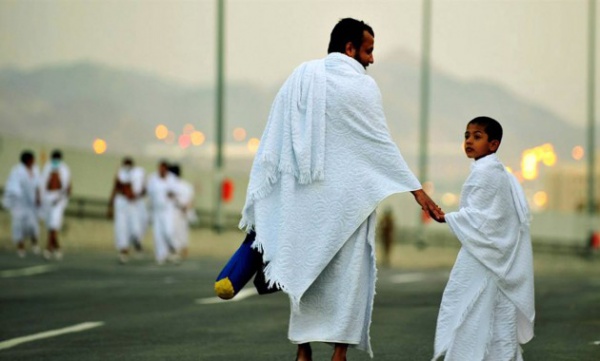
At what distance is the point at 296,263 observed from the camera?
843cm

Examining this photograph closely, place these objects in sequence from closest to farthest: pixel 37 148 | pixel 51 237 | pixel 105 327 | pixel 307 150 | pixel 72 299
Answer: pixel 307 150, pixel 105 327, pixel 72 299, pixel 51 237, pixel 37 148

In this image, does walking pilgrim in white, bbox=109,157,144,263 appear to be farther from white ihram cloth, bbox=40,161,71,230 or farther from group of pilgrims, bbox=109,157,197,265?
white ihram cloth, bbox=40,161,71,230

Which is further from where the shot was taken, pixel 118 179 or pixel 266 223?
pixel 118 179

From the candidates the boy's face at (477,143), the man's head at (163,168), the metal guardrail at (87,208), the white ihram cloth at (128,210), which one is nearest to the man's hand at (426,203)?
the boy's face at (477,143)

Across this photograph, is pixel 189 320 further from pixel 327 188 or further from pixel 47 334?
pixel 327 188

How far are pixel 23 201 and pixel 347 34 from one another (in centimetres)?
2234

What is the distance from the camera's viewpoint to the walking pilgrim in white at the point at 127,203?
29250 mm

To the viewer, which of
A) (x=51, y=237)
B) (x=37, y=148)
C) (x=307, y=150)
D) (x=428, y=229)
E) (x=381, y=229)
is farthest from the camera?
(x=428, y=229)

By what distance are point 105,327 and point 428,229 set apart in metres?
52.1

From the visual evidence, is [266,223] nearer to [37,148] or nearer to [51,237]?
[51,237]

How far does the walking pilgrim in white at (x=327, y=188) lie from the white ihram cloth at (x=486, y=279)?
506 millimetres

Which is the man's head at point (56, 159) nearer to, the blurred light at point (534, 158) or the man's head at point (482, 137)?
the man's head at point (482, 137)

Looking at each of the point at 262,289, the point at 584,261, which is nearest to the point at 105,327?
the point at 262,289

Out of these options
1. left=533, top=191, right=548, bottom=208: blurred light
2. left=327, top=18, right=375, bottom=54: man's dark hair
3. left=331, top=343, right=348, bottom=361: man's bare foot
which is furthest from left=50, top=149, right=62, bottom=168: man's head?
left=533, top=191, right=548, bottom=208: blurred light
